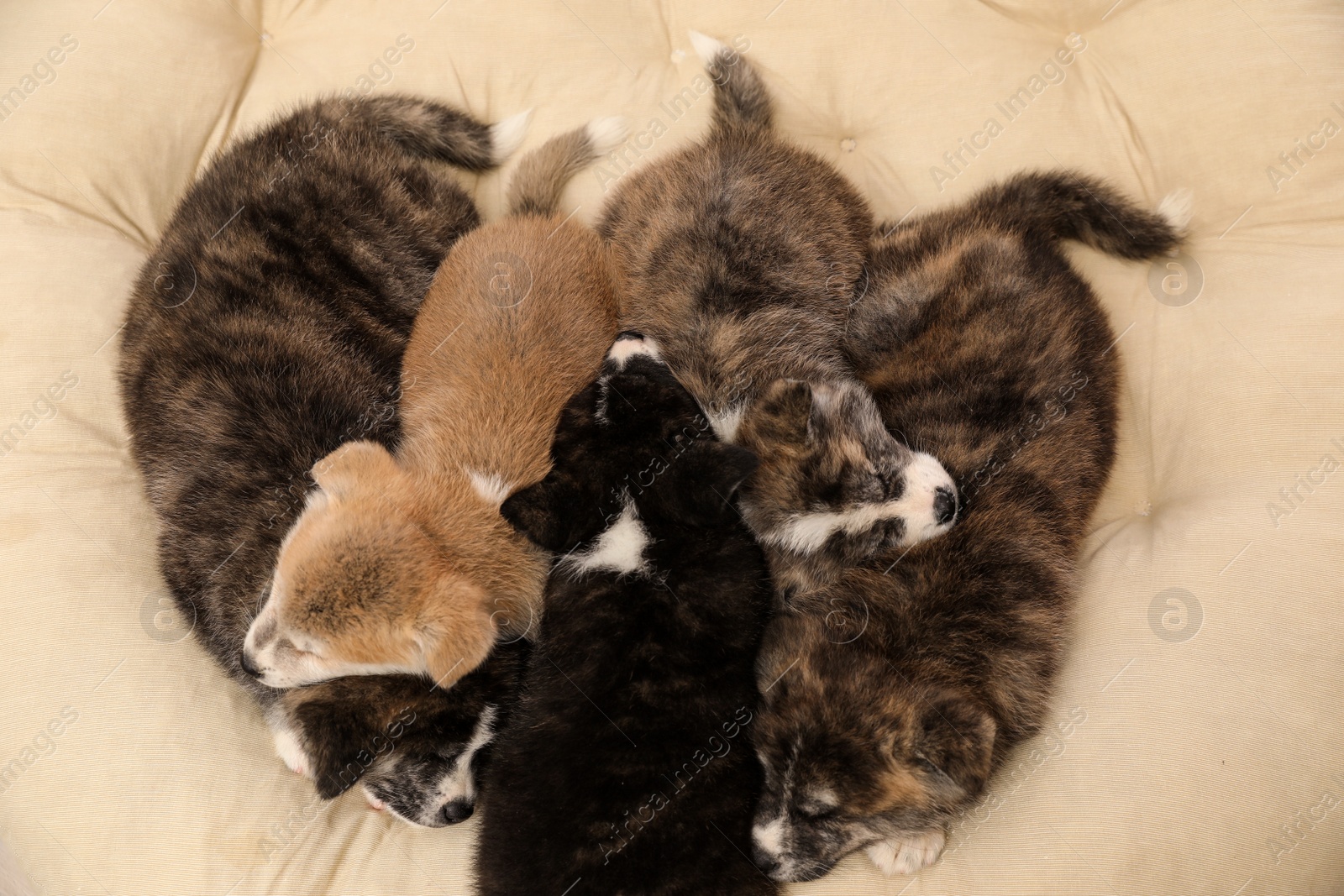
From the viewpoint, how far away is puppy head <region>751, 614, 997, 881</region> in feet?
6.27

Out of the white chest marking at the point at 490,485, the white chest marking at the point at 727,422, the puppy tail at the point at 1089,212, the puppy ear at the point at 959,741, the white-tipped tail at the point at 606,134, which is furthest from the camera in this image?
the white-tipped tail at the point at 606,134

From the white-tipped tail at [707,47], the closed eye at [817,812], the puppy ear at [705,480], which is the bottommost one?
the closed eye at [817,812]

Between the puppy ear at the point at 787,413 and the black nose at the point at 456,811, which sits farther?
the puppy ear at the point at 787,413

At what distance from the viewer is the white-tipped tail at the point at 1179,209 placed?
264 centimetres

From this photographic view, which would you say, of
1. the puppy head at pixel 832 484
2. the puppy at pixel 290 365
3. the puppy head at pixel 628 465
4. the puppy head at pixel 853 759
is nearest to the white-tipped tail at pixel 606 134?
the puppy at pixel 290 365

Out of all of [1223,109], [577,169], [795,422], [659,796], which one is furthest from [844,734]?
[1223,109]

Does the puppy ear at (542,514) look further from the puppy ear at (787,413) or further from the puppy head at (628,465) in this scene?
the puppy ear at (787,413)

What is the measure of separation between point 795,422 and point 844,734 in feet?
2.74

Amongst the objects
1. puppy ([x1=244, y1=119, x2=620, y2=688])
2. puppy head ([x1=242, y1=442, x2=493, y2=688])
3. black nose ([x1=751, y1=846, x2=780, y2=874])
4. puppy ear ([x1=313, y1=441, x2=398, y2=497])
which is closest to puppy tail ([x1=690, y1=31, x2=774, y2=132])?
puppy ([x1=244, y1=119, x2=620, y2=688])

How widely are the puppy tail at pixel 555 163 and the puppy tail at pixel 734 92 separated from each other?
14.3 inches

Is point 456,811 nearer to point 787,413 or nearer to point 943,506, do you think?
point 787,413

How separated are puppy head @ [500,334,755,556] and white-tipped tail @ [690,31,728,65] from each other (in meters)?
1.19

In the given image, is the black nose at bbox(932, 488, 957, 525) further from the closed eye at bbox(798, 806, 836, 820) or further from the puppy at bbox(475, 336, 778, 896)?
the closed eye at bbox(798, 806, 836, 820)

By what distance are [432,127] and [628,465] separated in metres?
1.51
